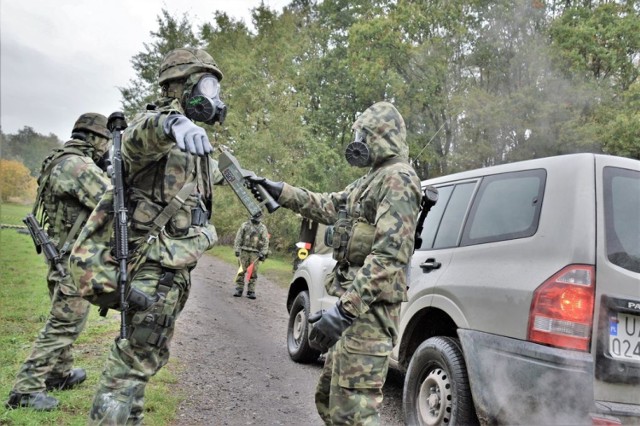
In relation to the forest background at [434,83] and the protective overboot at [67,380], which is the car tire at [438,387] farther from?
the forest background at [434,83]

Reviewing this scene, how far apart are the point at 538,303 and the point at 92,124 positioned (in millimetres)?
3616

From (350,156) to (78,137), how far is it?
2.41 meters

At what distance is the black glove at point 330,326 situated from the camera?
8.87 feet

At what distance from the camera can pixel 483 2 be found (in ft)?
63.5

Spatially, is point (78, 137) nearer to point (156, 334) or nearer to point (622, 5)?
point (156, 334)

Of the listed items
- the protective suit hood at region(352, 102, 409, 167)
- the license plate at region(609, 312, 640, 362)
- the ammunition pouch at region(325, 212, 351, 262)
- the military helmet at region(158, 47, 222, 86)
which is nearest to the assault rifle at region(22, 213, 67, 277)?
the military helmet at region(158, 47, 222, 86)

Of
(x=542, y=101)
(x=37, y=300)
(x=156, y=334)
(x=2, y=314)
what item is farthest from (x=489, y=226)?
(x=542, y=101)

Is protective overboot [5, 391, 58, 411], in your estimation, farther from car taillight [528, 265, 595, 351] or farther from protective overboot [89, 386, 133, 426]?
car taillight [528, 265, 595, 351]

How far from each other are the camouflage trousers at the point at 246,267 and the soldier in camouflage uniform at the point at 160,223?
338 inches

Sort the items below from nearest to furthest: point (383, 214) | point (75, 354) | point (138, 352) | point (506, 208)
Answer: point (138, 352) < point (383, 214) < point (506, 208) < point (75, 354)

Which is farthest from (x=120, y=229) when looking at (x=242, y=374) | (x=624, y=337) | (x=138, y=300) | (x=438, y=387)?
(x=242, y=374)

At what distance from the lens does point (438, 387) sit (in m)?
3.52

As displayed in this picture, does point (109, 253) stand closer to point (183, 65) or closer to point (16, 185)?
point (183, 65)

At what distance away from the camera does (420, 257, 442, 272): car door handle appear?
3801mm
